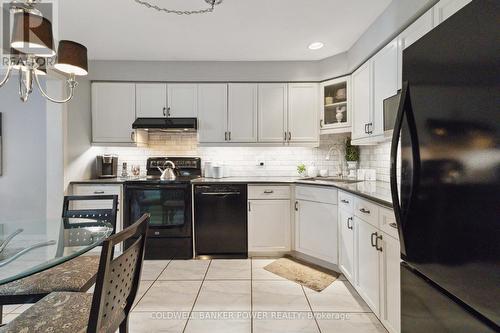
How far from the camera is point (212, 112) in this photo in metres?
3.36

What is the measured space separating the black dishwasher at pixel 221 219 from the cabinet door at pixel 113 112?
1307mm

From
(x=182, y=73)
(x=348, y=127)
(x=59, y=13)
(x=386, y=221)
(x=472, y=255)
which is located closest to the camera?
(x=472, y=255)

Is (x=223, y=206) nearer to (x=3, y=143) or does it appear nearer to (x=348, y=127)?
(x=348, y=127)

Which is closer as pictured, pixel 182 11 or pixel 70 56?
pixel 70 56

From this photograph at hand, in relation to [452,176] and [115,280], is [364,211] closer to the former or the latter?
[452,176]

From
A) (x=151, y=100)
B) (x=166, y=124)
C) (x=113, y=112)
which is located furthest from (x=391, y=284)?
(x=113, y=112)

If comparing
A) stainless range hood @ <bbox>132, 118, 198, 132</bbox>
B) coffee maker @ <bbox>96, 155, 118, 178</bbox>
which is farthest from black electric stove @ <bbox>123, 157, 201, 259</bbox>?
stainless range hood @ <bbox>132, 118, 198, 132</bbox>

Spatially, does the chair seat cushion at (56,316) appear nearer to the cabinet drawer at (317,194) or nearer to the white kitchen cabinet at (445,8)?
the cabinet drawer at (317,194)

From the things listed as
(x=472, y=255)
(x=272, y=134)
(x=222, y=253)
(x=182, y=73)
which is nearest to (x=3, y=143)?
(x=182, y=73)

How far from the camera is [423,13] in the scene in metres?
1.74

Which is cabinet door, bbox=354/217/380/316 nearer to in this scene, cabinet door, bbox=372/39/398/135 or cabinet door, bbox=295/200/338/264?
cabinet door, bbox=295/200/338/264

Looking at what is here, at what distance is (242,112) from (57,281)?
258cm

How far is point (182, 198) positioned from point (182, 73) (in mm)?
1658

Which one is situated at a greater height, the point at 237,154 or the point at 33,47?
the point at 33,47
